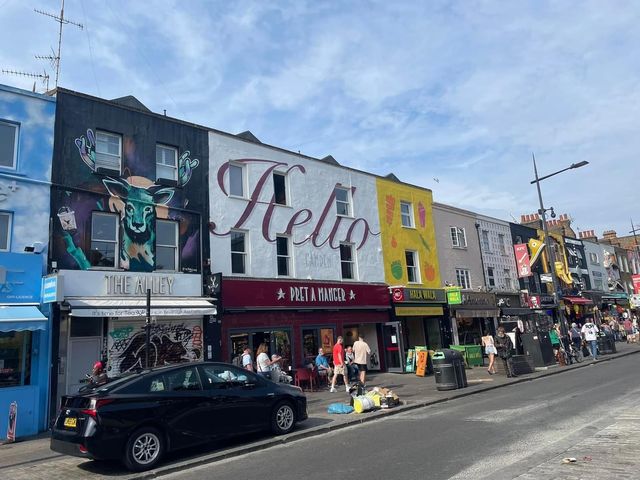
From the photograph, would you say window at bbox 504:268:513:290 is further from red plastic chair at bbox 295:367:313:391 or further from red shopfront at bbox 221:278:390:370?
red plastic chair at bbox 295:367:313:391

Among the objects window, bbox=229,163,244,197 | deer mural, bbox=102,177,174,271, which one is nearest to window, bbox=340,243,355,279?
window, bbox=229,163,244,197

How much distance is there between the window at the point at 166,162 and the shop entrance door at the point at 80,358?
5650 mm

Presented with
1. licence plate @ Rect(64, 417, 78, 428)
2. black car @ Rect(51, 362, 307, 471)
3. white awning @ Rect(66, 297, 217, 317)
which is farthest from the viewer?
white awning @ Rect(66, 297, 217, 317)

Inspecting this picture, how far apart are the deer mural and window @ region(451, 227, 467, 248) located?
17.7 m

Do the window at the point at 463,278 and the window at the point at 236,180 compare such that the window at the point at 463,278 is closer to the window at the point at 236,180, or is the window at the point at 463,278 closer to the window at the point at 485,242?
the window at the point at 485,242

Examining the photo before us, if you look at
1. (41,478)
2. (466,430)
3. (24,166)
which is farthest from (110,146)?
(466,430)

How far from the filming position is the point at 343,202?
75.8ft

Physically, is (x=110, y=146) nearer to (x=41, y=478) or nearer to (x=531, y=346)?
(x=41, y=478)

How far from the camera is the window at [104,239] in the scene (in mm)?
14688

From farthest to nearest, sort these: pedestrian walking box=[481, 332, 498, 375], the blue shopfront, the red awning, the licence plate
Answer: the red awning
pedestrian walking box=[481, 332, 498, 375]
the blue shopfront
the licence plate

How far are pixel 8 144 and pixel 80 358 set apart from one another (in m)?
6.09

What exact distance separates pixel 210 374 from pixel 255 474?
242 centimetres

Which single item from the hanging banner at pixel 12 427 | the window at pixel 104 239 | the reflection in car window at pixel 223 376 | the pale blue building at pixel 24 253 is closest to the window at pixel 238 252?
the window at pixel 104 239

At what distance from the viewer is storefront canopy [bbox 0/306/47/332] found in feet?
38.3
